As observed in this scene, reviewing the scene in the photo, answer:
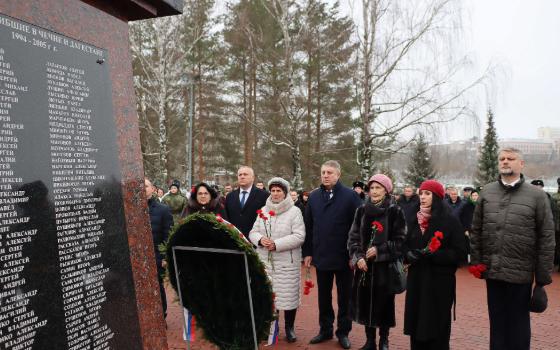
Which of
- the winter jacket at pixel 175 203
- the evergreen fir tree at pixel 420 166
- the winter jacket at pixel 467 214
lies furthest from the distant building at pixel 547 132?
the winter jacket at pixel 175 203

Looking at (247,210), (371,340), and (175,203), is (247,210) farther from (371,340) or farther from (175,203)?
(175,203)

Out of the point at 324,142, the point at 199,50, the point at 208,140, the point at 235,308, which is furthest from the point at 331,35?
the point at 235,308

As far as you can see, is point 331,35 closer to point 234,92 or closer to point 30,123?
point 234,92

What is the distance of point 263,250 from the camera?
5.58m

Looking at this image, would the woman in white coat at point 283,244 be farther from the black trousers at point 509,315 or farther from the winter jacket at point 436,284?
the black trousers at point 509,315

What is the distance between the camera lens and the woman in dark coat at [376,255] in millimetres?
4754

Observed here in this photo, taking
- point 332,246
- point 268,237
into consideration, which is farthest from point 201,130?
point 332,246

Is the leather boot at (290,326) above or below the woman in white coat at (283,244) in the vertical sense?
below

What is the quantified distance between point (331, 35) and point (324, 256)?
13.2 meters

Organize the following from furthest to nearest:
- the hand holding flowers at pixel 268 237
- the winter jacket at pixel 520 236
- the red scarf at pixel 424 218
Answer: the hand holding flowers at pixel 268 237 → the red scarf at pixel 424 218 → the winter jacket at pixel 520 236

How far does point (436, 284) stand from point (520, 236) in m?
0.92

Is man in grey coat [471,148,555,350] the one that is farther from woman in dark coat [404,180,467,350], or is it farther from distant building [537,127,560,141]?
distant building [537,127,560,141]

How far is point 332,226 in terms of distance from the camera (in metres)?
5.37

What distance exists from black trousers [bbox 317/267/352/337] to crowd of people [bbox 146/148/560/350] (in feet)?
0.04
